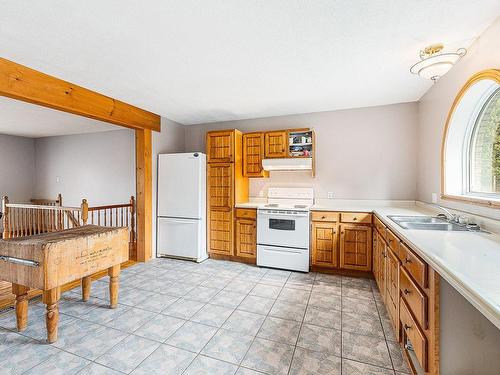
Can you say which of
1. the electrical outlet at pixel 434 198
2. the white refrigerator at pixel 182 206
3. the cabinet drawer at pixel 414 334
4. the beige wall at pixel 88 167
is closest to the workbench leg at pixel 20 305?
the white refrigerator at pixel 182 206

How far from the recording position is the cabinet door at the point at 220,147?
3959mm

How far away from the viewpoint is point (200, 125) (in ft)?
15.6

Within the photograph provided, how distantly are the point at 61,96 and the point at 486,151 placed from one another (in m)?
4.28

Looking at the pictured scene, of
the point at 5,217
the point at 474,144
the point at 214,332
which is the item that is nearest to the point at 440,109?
the point at 474,144

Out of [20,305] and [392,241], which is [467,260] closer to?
[392,241]

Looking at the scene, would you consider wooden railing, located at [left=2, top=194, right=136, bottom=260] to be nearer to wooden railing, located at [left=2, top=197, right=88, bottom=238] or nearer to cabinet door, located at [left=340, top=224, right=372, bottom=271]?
wooden railing, located at [left=2, top=197, right=88, bottom=238]

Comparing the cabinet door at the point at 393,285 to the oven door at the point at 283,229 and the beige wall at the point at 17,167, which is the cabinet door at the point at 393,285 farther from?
the beige wall at the point at 17,167

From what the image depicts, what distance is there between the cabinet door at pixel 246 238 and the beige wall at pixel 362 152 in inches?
34.6

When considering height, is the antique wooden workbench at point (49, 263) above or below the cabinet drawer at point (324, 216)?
below

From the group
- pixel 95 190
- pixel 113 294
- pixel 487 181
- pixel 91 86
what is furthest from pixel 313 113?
→ pixel 95 190

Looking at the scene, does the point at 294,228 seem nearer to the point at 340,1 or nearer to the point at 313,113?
the point at 313,113

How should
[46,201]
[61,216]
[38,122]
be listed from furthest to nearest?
1. [46,201]
2. [38,122]
3. [61,216]

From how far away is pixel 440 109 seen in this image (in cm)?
277

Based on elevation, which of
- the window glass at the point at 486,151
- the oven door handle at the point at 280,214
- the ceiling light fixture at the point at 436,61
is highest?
the ceiling light fixture at the point at 436,61
